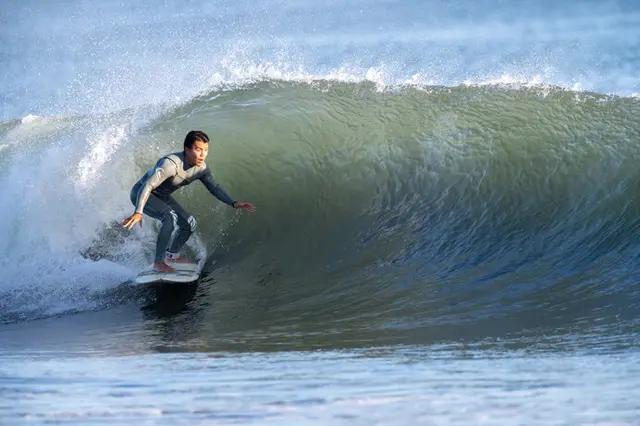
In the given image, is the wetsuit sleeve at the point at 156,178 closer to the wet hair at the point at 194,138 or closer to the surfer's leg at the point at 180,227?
the wet hair at the point at 194,138

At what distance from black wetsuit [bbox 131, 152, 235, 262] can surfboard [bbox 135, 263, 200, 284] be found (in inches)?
4.3

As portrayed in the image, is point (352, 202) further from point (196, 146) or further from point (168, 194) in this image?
point (196, 146)

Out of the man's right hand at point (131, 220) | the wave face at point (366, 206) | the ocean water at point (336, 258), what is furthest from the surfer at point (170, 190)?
the wave face at point (366, 206)

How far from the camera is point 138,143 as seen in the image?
29.9ft

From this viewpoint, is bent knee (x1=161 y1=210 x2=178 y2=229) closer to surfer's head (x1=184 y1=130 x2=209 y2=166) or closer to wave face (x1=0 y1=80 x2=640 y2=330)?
surfer's head (x1=184 y1=130 x2=209 y2=166)

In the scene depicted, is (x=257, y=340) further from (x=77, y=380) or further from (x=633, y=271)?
(x=633, y=271)

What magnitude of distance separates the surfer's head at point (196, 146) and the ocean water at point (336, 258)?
115cm

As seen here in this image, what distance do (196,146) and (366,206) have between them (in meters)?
2.51

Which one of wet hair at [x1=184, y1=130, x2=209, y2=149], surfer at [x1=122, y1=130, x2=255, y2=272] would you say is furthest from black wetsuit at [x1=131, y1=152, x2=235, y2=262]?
wet hair at [x1=184, y1=130, x2=209, y2=149]

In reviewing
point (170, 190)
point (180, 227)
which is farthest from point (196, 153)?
point (180, 227)

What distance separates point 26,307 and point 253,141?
3645 millimetres

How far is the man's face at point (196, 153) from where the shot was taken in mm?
6547

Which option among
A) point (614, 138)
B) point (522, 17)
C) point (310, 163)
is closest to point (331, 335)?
point (310, 163)

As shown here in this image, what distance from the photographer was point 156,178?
659cm
